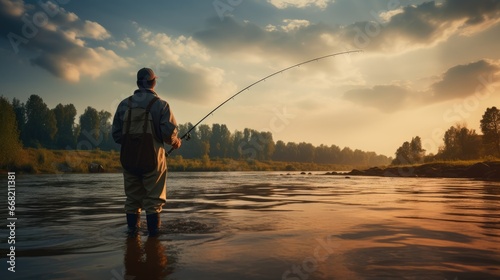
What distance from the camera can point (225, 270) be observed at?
10.2ft

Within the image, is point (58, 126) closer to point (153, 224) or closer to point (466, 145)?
point (466, 145)

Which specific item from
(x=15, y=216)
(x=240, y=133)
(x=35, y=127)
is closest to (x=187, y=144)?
(x=240, y=133)

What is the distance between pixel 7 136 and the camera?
47438 millimetres

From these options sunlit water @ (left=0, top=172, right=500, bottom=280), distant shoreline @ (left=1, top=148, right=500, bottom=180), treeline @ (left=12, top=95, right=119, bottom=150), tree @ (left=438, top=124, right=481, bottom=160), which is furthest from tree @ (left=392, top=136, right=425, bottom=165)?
treeline @ (left=12, top=95, right=119, bottom=150)

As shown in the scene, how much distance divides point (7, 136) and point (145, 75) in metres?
53.3

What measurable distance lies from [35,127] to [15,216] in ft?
433

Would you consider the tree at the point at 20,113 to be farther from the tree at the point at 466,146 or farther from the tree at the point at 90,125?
the tree at the point at 466,146

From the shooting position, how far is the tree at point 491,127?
6062cm

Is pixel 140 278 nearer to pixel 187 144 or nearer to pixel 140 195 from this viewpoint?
pixel 140 195

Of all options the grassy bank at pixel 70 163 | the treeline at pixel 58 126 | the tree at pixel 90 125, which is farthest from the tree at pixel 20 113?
the grassy bank at pixel 70 163

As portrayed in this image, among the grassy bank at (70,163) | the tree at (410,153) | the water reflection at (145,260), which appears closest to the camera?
the water reflection at (145,260)

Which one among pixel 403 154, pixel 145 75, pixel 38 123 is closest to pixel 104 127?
pixel 38 123

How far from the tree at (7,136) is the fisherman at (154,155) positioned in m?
52.9

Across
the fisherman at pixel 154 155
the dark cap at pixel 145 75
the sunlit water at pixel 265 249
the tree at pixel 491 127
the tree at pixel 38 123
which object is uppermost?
the tree at pixel 38 123
